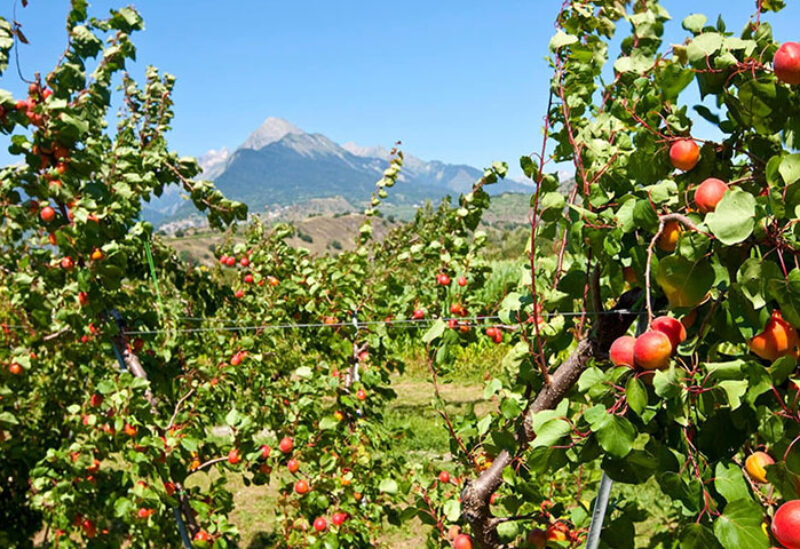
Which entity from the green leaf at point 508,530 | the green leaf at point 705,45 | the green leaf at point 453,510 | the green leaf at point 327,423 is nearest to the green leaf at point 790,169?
the green leaf at point 705,45

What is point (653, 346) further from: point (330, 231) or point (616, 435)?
point (330, 231)

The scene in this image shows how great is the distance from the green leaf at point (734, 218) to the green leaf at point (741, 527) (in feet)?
1.22

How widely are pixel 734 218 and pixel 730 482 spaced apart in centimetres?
41

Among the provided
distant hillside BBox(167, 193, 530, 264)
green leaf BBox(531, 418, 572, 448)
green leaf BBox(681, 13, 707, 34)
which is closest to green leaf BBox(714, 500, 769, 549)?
green leaf BBox(531, 418, 572, 448)

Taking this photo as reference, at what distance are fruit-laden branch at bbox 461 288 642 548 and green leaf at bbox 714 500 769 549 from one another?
404 millimetres

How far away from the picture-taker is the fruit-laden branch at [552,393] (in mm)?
1146

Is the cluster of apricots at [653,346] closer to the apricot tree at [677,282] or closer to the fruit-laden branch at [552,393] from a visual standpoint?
the apricot tree at [677,282]

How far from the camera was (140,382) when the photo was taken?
1995mm

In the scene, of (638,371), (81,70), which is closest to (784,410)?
(638,371)

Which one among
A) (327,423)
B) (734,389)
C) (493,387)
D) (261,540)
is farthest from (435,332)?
(261,540)

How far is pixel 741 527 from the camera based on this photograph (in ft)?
2.45

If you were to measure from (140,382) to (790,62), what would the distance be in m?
2.08

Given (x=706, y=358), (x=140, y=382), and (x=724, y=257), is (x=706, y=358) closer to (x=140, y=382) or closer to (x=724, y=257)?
(x=724, y=257)

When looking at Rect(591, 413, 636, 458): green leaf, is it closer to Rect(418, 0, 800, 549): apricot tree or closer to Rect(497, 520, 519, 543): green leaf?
Rect(418, 0, 800, 549): apricot tree
